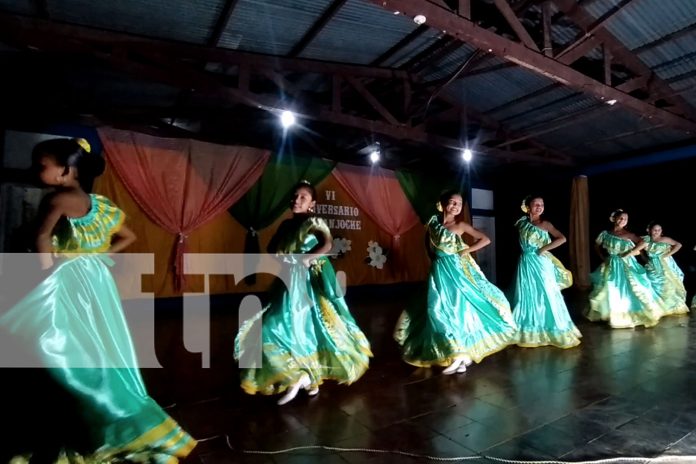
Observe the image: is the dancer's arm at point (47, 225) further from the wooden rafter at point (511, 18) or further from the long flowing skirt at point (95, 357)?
the wooden rafter at point (511, 18)

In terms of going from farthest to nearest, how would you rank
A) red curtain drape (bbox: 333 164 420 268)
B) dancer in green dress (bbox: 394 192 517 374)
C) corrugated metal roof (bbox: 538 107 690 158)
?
red curtain drape (bbox: 333 164 420 268) → corrugated metal roof (bbox: 538 107 690 158) → dancer in green dress (bbox: 394 192 517 374)

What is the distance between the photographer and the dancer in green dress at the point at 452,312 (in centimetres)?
308

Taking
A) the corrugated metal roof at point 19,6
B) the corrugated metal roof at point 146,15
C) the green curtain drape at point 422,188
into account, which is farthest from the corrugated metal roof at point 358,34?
the green curtain drape at point 422,188

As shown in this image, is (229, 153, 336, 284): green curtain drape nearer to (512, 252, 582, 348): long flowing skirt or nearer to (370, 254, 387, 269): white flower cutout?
(370, 254, 387, 269): white flower cutout

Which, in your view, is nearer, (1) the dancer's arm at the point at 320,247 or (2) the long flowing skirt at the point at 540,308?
(1) the dancer's arm at the point at 320,247

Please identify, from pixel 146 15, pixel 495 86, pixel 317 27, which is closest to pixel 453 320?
pixel 317 27

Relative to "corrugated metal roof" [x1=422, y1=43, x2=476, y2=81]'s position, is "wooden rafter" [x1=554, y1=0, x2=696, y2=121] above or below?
below

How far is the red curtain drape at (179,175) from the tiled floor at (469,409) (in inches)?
102

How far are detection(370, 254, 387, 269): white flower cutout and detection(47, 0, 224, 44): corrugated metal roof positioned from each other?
491cm

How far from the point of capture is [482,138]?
7.21 m

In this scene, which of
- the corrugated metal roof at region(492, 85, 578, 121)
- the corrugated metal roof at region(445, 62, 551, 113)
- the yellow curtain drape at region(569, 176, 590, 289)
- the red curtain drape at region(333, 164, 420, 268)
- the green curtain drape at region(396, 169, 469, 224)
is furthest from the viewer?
the yellow curtain drape at region(569, 176, 590, 289)

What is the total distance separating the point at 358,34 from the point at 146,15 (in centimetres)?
210

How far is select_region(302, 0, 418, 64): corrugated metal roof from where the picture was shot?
12.6 feet

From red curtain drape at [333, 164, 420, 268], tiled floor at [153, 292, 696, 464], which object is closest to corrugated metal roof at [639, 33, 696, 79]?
tiled floor at [153, 292, 696, 464]
